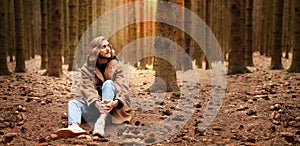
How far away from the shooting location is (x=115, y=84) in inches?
194

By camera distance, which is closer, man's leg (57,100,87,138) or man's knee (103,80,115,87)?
man's leg (57,100,87,138)

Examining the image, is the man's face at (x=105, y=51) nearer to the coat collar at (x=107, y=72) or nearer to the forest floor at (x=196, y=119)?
the coat collar at (x=107, y=72)

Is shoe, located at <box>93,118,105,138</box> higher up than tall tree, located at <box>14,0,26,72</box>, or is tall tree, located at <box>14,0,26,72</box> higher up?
tall tree, located at <box>14,0,26,72</box>

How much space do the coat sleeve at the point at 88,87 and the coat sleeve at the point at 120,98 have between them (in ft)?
1.04

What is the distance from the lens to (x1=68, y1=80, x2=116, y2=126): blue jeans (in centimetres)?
459

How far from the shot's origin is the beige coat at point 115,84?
189 inches

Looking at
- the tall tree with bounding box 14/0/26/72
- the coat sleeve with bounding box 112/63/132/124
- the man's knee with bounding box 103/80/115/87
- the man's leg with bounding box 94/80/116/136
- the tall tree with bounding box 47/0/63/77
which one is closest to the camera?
the man's leg with bounding box 94/80/116/136

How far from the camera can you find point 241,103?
6.18 metres

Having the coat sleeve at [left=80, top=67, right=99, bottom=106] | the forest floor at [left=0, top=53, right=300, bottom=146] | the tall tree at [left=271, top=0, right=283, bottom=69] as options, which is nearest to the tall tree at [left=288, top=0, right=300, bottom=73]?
the tall tree at [left=271, top=0, right=283, bottom=69]

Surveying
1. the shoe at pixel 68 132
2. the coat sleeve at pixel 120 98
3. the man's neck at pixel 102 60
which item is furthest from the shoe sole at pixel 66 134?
the man's neck at pixel 102 60

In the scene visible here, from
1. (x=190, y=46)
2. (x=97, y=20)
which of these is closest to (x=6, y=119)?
(x=190, y=46)

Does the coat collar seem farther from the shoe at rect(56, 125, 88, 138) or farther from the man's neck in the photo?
the shoe at rect(56, 125, 88, 138)

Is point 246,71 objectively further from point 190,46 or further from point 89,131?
point 89,131

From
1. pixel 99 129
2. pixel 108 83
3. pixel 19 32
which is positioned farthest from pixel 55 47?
pixel 99 129
